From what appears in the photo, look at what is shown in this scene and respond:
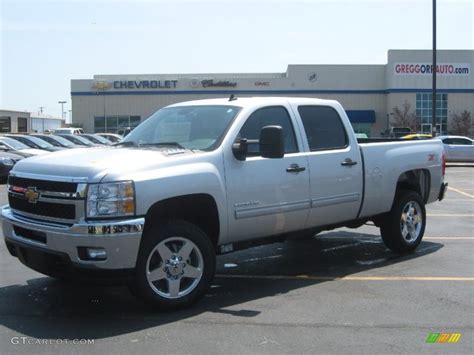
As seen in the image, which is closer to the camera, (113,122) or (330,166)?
(330,166)

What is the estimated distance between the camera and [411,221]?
8.03m

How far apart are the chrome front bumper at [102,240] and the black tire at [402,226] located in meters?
4.11

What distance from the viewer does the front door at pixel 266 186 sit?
18.7ft

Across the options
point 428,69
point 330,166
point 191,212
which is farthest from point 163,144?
point 428,69

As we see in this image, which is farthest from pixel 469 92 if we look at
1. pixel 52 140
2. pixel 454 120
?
pixel 52 140

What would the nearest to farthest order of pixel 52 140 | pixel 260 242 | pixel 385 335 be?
pixel 385 335, pixel 260 242, pixel 52 140

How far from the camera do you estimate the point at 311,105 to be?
271 inches

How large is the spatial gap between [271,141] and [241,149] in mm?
312

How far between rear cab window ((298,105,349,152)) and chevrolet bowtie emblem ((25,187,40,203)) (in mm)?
3068

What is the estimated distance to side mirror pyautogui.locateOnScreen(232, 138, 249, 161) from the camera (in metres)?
5.65

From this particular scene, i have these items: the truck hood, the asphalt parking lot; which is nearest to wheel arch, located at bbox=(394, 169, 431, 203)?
the asphalt parking lot

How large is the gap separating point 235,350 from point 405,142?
4.77 m

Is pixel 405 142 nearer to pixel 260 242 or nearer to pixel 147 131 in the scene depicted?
pixel 260 242

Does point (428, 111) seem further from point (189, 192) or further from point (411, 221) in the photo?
point (189, 192)
